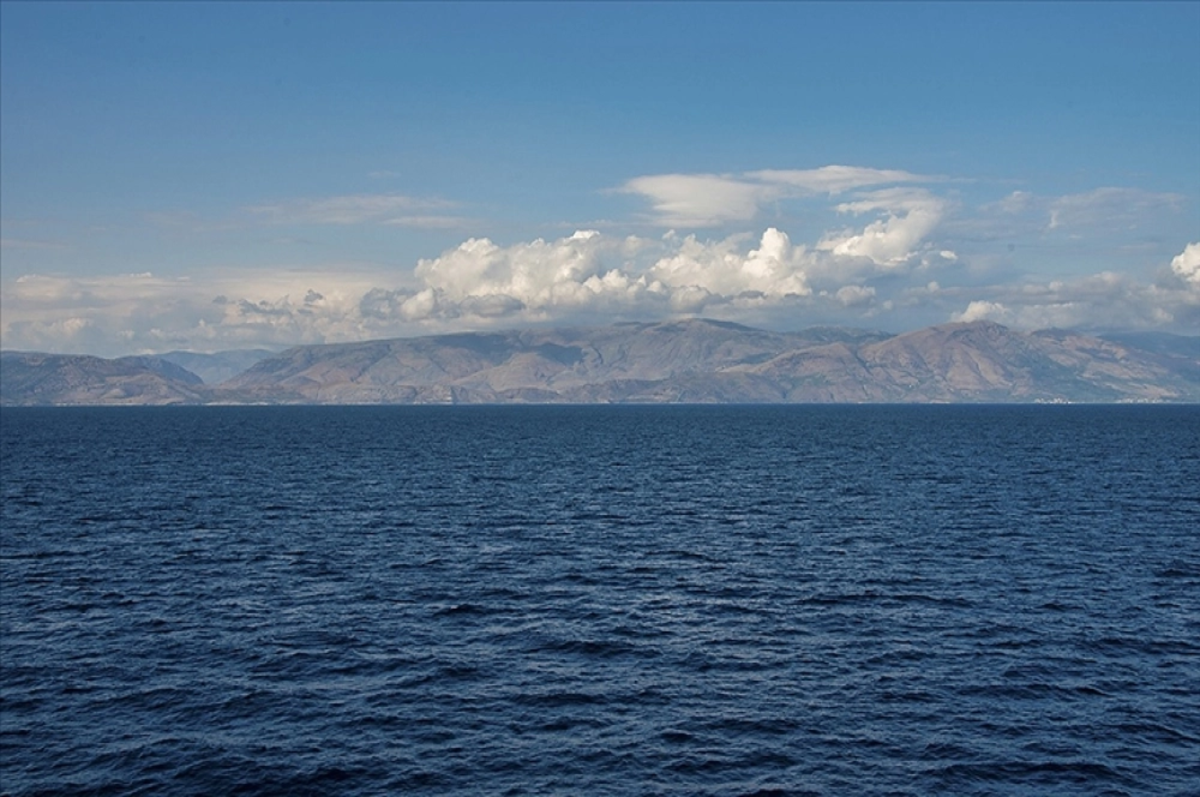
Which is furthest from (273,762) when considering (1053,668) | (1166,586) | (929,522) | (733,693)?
(929,522)

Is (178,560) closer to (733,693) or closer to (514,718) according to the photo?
(514,718)

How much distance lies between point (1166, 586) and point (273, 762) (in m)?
59.7

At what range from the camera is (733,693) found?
150ft

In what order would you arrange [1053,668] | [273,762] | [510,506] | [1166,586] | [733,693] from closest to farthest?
[273,762] → [733,693] → [1053,668] → [1166,586] → [510,506]

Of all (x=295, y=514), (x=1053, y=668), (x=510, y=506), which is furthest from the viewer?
(x=510, y=506)

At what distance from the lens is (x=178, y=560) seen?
75.3 meters

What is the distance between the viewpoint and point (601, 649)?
52375 mm

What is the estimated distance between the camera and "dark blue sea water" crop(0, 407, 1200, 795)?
125 ft

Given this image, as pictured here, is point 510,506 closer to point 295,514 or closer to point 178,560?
point 295,514

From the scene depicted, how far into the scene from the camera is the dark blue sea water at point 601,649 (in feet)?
125

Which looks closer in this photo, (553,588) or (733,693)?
(733,693)

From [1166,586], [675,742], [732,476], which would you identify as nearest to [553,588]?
[675,742]

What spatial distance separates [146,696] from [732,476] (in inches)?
4216

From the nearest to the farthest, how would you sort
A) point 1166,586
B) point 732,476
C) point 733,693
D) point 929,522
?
point 733,693
point 1166,586
point 929,522
point 732,476
